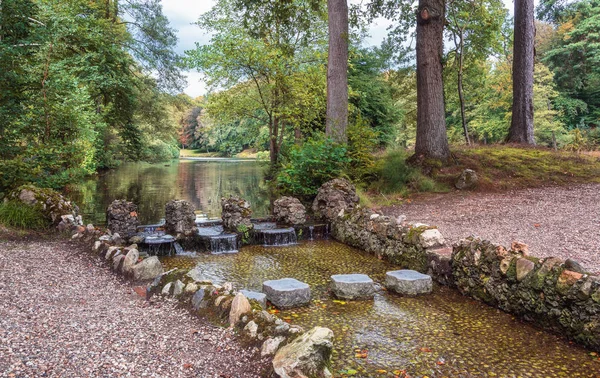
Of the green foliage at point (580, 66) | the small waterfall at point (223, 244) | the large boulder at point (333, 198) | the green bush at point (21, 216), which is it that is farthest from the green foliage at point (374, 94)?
the green bush at point (21, 216)

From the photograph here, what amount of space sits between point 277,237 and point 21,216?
470cm

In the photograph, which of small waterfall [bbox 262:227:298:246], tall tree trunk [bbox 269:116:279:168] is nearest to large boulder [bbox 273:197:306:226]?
small waterfall [bbox 262:227:298:246]

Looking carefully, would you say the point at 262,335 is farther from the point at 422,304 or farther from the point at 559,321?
the point at 559,321

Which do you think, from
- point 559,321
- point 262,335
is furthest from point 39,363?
point 559,321

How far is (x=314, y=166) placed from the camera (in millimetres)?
10648

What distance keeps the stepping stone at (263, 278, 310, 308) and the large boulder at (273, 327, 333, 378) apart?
1.82 meters

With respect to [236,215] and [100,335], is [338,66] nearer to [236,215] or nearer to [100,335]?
[236,215]

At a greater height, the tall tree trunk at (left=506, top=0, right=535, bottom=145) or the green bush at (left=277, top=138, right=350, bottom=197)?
the tall tree trunk at (left=506, top=0, right=535, bottom=145)

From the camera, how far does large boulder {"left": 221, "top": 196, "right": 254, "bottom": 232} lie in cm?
879

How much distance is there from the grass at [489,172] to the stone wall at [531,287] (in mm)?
4811

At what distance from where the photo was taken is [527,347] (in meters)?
3.84

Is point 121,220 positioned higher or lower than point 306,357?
higher

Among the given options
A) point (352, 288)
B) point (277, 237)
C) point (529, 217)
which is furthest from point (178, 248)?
point (529, 217)

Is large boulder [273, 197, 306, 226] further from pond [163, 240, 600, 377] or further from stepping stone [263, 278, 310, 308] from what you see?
stepping stone [263, 278, 310, 308]
